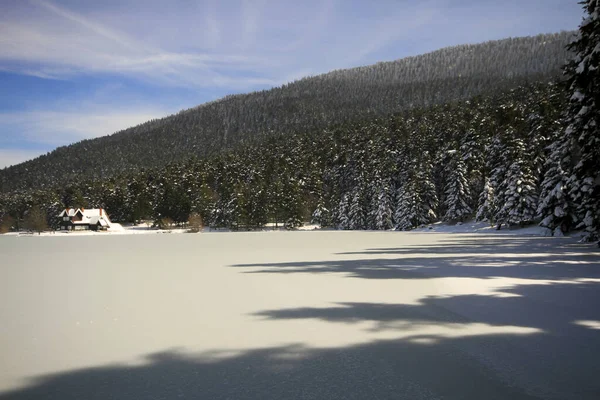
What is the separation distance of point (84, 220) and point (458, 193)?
82105 mm

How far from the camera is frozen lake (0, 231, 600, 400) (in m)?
4.27

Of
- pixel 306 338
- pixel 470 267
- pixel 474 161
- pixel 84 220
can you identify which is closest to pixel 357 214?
pixel 474 161

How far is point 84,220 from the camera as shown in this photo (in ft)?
307

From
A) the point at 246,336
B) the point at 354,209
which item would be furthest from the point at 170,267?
the point at 354,209

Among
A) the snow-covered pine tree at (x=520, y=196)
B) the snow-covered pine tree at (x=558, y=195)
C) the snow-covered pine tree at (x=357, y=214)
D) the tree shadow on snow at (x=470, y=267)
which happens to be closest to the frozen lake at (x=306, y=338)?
the tree shadow on snow at (x=470, y=267)

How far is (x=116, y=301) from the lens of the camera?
9070 millimetres

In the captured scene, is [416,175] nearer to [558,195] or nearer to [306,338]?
[558,195]

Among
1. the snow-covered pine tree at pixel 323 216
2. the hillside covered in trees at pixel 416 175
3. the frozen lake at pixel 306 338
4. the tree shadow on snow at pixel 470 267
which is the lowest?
the snow-covered pine tree at pixel 323 216

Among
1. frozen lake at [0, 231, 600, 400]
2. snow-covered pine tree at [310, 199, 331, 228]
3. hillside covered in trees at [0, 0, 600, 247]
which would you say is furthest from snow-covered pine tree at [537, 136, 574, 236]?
snow-covered pine tree at [310, 199, 331, 228]

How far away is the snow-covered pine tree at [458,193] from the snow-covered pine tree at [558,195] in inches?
988

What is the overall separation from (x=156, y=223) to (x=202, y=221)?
35.6ft

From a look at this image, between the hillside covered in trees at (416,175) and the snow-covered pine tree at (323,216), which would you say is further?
the snow-covered pine tree at (323,216)

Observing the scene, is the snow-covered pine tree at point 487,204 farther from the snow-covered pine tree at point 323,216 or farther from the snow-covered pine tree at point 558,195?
the snow-covered pine tree at point 323,216

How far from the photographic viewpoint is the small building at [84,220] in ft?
301
